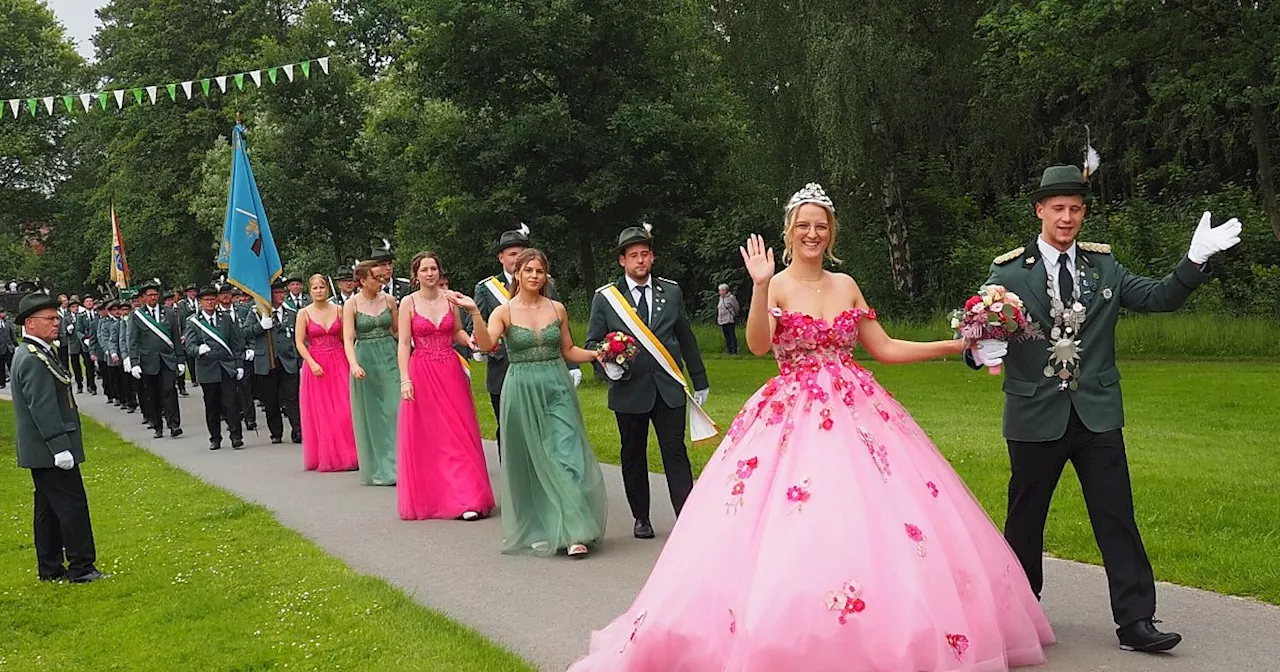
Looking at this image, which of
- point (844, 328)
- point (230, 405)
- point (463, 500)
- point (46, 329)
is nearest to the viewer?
point (844, 328)

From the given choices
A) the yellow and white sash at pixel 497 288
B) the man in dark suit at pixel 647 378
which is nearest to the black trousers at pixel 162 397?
the yellow and white sash at pixel 497 288

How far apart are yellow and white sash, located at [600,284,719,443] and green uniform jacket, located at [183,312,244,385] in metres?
9.47

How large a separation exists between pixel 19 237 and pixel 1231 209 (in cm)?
5598

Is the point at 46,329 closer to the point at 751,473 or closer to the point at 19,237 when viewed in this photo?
the point at 751,473

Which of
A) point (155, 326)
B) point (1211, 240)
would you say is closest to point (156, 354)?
point (155, 326)

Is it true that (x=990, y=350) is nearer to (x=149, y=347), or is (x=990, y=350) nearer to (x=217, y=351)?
(x=217, y=351)

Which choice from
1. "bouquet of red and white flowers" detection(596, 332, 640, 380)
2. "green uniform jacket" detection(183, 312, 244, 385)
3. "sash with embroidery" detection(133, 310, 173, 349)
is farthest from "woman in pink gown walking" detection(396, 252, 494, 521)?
"sash with embroidery" detection(133, 310, 173, 349)

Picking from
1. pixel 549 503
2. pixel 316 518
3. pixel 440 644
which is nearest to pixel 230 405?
pixel 316 518

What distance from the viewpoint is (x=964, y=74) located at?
27.5 m

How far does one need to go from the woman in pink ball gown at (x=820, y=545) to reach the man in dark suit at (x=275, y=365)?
11613 mm

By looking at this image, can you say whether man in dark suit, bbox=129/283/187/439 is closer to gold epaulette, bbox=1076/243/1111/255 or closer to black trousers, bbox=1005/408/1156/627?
black trousers, bbox=1005/408/1156/627

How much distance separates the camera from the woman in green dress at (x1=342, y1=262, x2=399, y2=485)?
484 inches

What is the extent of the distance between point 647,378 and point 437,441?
255 centimetres

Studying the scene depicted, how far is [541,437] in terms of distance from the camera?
28.5 feet
